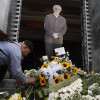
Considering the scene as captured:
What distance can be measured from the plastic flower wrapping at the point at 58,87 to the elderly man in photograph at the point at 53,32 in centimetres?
346

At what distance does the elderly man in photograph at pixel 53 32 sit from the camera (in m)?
6.25

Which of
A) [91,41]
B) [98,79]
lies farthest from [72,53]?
[98,79]

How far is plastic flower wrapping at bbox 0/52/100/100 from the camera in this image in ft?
6.97

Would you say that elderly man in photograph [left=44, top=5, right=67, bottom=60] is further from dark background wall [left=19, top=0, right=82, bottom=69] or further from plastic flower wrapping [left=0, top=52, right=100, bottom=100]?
plastic flower wrapping [left=0, top=52, right=100, bottom=100]

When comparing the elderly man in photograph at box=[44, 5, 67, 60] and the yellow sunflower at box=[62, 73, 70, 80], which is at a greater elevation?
the elderly man in photograph at box=[44, 5, 67, 60]

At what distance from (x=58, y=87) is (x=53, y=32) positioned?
14.0 ft

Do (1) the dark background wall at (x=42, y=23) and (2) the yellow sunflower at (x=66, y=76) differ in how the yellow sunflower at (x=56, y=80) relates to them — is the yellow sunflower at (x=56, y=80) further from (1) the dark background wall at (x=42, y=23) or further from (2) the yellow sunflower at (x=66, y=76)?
(1) the dark background wall at (x=42, y=23)

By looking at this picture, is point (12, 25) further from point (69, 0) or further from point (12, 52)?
point (69, 0)

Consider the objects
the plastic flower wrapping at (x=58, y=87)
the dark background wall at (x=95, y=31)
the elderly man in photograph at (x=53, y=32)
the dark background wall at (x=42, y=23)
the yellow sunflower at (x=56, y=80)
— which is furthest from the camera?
the dark background wall at (x=42, y=23)

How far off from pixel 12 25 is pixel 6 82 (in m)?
2.09

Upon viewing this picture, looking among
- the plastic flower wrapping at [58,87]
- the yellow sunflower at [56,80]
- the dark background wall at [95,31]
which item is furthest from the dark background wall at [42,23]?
the yellow sunflower at [56,80]

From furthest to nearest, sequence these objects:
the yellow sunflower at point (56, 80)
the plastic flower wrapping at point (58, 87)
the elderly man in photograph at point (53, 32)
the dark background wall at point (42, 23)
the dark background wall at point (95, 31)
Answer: the dark background wall at point (42, 23) < the elderly man in photograph at point (53, 32) < the dark background wall at point (95, 31) < the yellow sunflower at point (56, 80) < the plastic flower wrapping at point (58, 87)

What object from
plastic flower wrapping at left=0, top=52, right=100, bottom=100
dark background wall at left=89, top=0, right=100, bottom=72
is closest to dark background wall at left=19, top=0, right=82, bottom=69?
dark background wall at left=89, top=0, right=100, bottom=72

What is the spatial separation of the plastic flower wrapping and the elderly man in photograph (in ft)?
11.3
